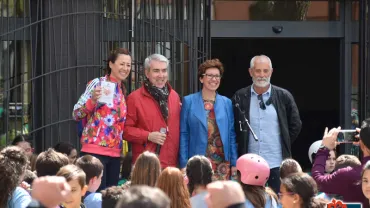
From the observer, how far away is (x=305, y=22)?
9.85 m

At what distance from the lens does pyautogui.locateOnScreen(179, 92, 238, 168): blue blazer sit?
7.56m

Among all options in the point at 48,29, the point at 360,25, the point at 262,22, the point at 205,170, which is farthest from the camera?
the point at 262,22

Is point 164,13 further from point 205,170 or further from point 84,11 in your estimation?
point 205,170

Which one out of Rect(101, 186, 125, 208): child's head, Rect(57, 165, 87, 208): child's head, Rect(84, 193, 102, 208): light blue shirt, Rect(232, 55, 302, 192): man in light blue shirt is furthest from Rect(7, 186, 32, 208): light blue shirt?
Rect(232, 55, 302, 192): man in light blue shirt

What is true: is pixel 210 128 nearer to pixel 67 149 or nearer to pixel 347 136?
pixel 67 149

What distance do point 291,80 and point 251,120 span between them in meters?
4.49

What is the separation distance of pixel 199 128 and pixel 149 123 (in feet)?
1.49

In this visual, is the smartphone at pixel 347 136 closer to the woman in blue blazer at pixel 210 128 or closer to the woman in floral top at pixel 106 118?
the woman in blue blazer at pixel 210 128

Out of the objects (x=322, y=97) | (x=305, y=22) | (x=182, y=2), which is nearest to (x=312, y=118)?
(x=322, y=97)

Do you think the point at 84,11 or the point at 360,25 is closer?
the point at 84,11

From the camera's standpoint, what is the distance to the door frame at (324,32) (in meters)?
9.73

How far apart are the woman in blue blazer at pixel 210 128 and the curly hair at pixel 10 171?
91.7 inches

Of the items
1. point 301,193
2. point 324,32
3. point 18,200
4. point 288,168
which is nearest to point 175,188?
point 301,193

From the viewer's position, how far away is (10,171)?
5.32 metres
